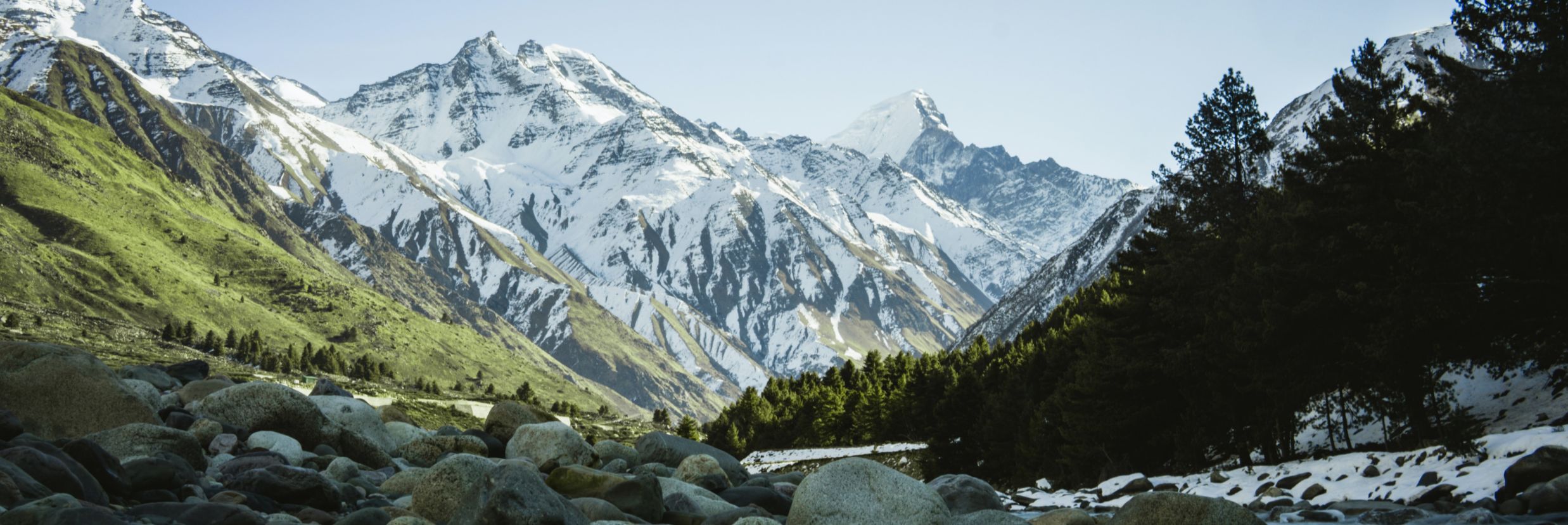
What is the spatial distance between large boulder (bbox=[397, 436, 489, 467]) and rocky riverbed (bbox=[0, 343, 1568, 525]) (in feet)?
0.21

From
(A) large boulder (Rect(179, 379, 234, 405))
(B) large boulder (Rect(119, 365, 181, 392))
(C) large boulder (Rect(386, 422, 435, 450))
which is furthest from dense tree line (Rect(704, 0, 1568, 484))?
A: (B) large boulder (Rect(119, 365, 181, 392))

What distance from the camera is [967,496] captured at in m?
32.6

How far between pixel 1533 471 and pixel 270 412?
34135mm

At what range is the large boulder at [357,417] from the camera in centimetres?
3650

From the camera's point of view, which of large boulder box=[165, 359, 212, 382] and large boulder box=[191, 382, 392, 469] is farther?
large boulder box=[165, 359, 212, 382]

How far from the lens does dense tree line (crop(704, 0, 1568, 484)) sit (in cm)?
3272

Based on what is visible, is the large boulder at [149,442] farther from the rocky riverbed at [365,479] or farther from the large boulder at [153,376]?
the large boulder at [153,376]

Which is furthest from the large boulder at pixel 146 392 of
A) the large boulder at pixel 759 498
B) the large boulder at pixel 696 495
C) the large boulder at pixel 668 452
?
the large boulder at pixel 759 498

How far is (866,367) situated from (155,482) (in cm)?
13872

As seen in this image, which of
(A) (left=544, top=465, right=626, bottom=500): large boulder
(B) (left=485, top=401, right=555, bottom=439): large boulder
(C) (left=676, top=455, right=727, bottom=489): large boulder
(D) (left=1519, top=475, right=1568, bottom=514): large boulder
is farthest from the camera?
(B) (left=485, top=401, right=555, bottom=439): large boulder

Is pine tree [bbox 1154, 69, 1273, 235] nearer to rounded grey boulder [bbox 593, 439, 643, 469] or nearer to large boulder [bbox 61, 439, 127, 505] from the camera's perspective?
rounded grey boulder [bbox 593, 439, 643, 469]

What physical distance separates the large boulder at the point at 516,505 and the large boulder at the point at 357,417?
16.2 metres

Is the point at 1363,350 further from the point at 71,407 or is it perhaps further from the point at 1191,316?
the point at 71,407

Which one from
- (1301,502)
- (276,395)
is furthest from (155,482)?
(1301,502)
